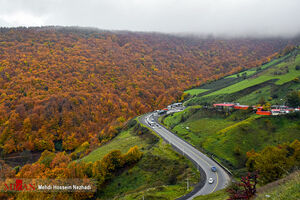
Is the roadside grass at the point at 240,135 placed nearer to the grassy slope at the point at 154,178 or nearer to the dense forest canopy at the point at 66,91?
the grassy slope at the point at 154,178

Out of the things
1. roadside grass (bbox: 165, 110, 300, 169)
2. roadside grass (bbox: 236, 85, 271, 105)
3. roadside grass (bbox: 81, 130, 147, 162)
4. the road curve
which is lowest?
roadside grass (bbox: 81, 130, 147, 162)

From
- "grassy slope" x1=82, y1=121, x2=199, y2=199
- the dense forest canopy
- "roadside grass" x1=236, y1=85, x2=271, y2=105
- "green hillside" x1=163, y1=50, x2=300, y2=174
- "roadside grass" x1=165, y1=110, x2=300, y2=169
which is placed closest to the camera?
"grassy slope" x1=82, y1=121, x2=199, y2=199

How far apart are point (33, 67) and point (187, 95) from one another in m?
113

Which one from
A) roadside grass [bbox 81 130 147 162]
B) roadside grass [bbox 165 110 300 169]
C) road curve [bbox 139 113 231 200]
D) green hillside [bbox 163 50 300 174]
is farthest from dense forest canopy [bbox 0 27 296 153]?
roadside grass [bbox 165 110 300 169]

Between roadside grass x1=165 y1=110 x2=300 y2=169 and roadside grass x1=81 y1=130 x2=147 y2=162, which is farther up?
roadside grass x1=165 y1=110 x2=300 y2=169

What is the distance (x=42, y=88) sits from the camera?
118125mm

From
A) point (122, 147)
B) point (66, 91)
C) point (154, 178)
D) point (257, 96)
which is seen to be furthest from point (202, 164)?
point (66, 91)

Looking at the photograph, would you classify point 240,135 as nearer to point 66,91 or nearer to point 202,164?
point 202,164

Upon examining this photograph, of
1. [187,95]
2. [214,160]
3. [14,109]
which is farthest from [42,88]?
[214,160]

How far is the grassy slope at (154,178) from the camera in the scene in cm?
3404

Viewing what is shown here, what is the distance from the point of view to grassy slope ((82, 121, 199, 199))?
34.0 meters

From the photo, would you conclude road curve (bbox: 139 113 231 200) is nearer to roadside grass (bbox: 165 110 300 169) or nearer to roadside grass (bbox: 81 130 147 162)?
roadside grass (bbox: 165 110 300 169)

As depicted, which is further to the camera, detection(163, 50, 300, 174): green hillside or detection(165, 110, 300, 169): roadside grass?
detection(163, 50, 300, 174): green hillside

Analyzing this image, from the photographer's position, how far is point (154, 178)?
133 ft
